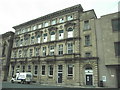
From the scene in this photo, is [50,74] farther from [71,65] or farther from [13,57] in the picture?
[13,57]

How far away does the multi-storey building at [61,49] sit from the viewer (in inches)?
1145

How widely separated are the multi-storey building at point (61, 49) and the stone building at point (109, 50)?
1.39 meters

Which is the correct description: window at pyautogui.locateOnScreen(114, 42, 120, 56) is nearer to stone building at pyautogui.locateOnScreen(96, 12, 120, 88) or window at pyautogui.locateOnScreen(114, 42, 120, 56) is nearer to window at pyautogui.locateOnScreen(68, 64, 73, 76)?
stone building at pyautogui.locateOnScreen(96, 12, 120, 88)

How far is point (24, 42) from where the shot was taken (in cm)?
4238

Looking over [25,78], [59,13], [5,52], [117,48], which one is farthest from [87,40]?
[5,52]

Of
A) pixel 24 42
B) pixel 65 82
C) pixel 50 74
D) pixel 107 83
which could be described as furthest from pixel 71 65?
pixel 24 42

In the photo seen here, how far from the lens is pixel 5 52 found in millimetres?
47375

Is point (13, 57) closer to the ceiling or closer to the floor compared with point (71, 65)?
closer to the ceiling

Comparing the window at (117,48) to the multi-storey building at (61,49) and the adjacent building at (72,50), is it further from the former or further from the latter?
the multi-storey building at (61,49)

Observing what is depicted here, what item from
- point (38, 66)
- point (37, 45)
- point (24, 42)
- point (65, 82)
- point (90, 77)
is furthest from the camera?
point (24, 42)

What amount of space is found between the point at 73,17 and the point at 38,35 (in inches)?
482

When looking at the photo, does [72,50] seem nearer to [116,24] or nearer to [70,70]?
[70,70]

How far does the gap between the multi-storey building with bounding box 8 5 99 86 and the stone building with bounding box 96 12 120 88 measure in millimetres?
1392

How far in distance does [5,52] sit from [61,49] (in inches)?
972
